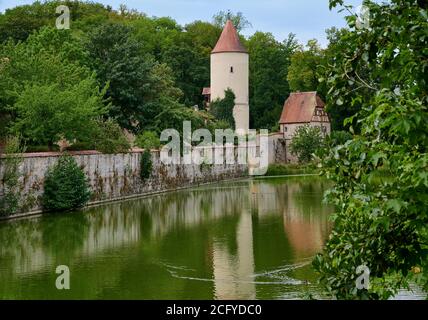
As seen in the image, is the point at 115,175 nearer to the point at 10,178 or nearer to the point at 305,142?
the point at 10,178

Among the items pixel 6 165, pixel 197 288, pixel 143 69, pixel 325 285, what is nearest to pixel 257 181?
pixel 143 69

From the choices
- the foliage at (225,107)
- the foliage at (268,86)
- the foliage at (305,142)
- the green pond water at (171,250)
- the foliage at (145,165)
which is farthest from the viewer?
the foliage at (268,86)

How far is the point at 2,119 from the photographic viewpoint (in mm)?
27547

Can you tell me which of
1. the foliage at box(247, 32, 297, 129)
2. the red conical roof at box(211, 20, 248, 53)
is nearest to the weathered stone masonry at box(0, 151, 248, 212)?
the red conical roof at box(211, 20, 248, 53)

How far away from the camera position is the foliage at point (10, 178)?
875 inches

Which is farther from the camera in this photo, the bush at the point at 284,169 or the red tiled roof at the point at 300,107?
the red tiled roof at the point at 300,107

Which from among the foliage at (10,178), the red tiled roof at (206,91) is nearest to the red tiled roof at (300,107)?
the red tiled roof at (206,91)

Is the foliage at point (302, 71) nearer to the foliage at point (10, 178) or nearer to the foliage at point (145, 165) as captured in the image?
the foliage at point (145, 165)

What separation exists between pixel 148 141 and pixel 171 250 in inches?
679

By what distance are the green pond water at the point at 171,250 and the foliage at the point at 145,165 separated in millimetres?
3704

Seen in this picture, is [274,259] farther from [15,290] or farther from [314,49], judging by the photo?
[314,49]

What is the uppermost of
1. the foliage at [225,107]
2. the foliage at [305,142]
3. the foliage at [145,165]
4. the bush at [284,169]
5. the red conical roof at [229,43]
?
the red conical roof at [229,43]

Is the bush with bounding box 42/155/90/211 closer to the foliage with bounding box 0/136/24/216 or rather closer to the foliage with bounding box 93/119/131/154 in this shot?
the foliage with bounding box 0/136/24/216

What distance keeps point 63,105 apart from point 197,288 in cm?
1491
